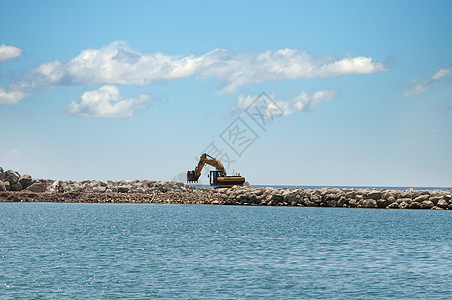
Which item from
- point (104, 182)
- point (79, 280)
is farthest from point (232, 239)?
point (104, 182)

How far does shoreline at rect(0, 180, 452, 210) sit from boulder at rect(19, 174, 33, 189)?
5.98 feet

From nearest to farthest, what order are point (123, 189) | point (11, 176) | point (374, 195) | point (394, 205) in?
point (394, 205)
point (374, 195)
point (123, 189)
point (11, 176)

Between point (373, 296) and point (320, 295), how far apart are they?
1.97 m

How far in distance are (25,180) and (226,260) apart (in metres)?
71.3

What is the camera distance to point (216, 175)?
81250mm

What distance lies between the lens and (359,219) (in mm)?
54469

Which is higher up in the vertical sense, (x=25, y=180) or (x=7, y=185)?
(x=25, y=180)

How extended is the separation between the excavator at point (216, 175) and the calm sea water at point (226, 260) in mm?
29708

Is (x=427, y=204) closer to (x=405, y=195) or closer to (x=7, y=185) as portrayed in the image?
(x=405, y=195)

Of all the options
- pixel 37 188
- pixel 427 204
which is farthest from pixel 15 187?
pixel 427 204

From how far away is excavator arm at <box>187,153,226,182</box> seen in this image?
8138 cm

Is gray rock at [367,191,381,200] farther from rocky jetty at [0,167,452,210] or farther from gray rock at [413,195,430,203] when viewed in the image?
gray rock at [413,195,430,203]

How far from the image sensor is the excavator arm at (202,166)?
81375mm

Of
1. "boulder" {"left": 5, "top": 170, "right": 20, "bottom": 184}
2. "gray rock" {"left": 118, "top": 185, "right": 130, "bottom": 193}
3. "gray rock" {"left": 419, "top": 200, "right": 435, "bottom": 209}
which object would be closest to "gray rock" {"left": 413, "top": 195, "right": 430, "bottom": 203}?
"gray rock" {"left": 419, "top": 200, "right": 435, "bottom": 209}
